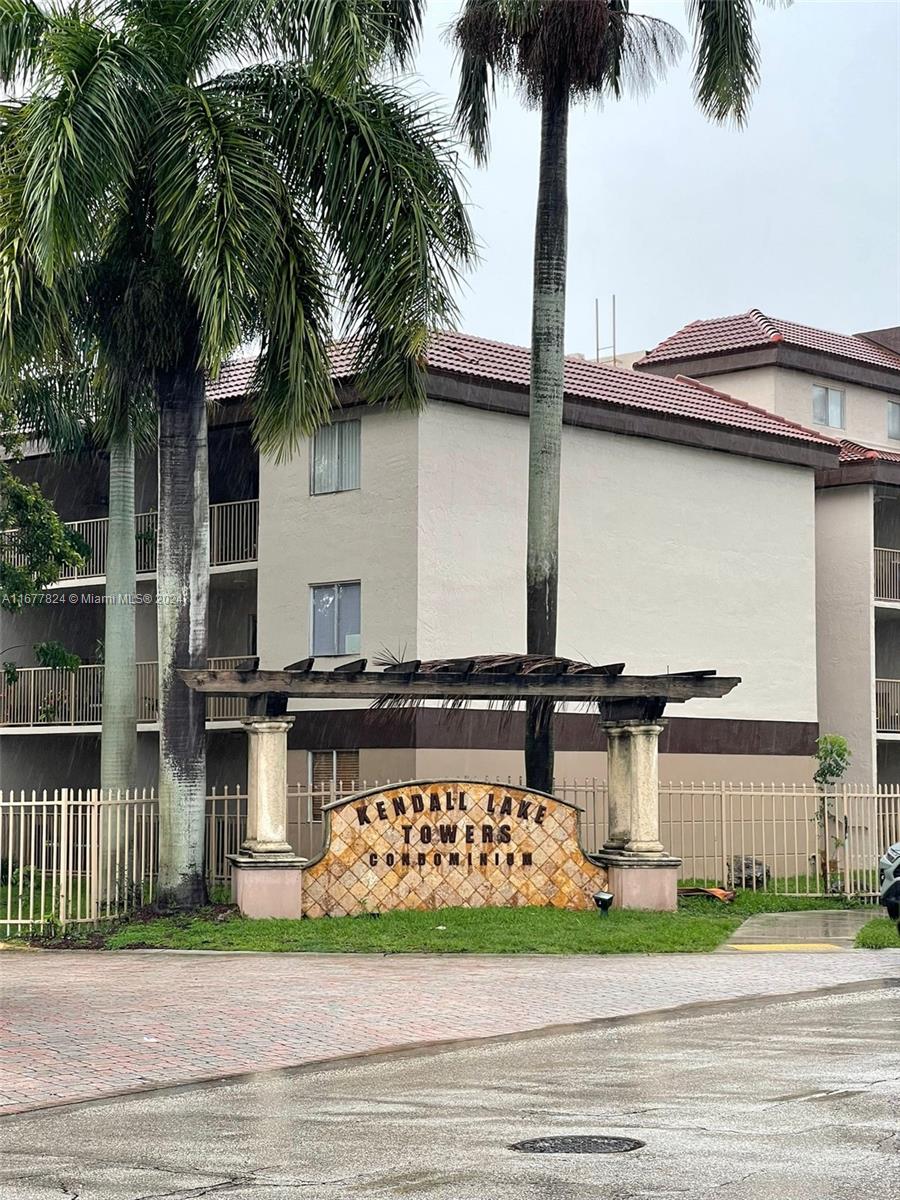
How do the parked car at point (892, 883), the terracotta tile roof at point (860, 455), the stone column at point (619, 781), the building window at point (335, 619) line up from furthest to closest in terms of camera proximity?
1. the terracotta tile roof at point (860, 455)
2. the building window at point (335, 619)
3. the stone column at point (619, 781)
4. the parked car at point (892, 883)

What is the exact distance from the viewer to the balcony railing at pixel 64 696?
3412 cm

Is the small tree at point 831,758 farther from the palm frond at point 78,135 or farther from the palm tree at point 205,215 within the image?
the palm frond at point 78,135

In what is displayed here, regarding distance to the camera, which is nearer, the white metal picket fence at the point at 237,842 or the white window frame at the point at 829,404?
the white metal picket fence at the point at 237,842

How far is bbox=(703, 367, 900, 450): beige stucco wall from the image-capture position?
4047 centimetres

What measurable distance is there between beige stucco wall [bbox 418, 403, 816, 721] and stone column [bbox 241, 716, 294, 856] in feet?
22.5

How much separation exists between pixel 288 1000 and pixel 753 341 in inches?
1123

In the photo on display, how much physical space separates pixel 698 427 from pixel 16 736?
15.6 metres

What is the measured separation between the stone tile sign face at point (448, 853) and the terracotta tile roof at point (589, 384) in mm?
8733

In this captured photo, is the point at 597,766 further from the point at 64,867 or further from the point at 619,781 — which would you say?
the point at 64,867

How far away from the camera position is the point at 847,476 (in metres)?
36.3

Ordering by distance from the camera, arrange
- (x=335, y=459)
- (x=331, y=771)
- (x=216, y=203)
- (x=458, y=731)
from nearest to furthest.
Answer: (x=216, y=203) → (x=458, y=731) → (x=331, y=771) → (x=335, y=459)

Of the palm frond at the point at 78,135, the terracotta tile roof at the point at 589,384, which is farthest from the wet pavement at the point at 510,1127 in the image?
the terracotta tile roof at the point at 589,384

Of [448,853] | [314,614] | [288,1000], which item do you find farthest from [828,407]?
[288,1000]

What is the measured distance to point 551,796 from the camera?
23.0 metres
